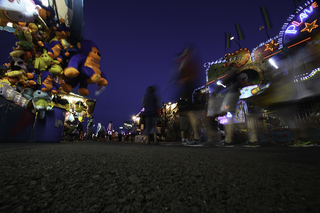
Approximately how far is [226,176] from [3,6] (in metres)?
5.27

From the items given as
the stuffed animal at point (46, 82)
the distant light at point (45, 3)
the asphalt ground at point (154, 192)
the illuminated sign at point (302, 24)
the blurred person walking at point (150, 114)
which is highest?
the illuminated sign at point (302, 24)

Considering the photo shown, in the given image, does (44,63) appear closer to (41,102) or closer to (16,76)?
(16,76)

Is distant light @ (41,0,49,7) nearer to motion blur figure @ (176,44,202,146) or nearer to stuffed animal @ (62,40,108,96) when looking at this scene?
stuffed animal @ (62,40,108,96)

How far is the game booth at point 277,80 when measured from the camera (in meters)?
4.38

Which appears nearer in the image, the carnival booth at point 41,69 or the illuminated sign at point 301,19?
the carnival booth at point 41,69

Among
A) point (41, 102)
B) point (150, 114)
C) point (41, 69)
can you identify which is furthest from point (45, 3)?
Result: point (150, 114)

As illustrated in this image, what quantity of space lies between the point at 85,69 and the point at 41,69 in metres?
1.45

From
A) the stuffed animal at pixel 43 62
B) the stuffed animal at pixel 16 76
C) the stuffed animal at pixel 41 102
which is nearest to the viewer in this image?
the stuffed animal at pixel 16 76

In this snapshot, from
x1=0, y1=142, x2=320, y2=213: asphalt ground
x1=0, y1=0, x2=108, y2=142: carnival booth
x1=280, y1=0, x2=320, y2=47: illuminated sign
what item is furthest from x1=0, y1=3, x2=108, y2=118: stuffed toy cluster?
x1=280, y1=0, x2=320, y2=47: illuminated sign

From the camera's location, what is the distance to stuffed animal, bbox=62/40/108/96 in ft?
12.3

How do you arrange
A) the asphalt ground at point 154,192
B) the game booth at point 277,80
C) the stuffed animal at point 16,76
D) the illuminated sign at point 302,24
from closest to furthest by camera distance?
the asphalt ground at point 154,192
the stuffed animal at point 16,76
the game booth at point 277,80
the illuminated sign at point 302,24

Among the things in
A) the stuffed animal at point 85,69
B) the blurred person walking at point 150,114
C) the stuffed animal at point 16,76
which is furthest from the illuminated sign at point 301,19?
the stuffed animal at point 16,76

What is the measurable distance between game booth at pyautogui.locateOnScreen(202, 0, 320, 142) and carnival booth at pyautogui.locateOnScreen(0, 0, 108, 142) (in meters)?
4.60

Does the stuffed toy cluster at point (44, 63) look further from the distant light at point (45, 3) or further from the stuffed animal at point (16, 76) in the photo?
the distant light at point (45, 3)
